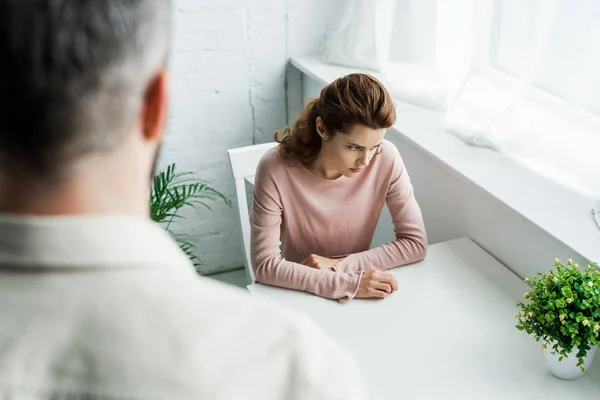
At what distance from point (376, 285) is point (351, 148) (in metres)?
0.33

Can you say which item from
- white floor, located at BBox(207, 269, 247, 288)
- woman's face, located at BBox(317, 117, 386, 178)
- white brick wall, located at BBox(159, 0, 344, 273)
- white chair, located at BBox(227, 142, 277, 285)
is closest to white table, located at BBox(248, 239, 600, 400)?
woman's face, located at BBox(317, 117, 386, 178)

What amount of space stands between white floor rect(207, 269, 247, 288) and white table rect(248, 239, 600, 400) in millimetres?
1335

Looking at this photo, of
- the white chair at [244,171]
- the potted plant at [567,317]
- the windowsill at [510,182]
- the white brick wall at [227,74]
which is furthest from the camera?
the white brick wall at [227,74]

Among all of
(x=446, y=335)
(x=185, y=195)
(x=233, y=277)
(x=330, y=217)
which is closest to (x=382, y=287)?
(x=446, y=335)

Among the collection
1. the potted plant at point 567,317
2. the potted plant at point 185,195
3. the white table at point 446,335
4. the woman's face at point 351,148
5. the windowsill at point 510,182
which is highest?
the woman's face at point 351,148

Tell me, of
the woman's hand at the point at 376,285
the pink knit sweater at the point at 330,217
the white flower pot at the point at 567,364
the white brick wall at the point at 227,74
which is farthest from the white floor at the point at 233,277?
the white flower pot at the point at 567,364

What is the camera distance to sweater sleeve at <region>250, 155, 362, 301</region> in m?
1.45

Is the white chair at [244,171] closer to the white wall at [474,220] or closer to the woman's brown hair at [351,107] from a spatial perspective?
the woman's brown hair at [351,107]

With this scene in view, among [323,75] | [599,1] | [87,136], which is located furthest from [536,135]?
[87,136]

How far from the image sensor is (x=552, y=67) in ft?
5.31

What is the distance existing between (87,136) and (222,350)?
160mm

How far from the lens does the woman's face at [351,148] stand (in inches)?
60.7

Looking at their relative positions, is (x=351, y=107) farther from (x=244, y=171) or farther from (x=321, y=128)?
(x=244, y=171)

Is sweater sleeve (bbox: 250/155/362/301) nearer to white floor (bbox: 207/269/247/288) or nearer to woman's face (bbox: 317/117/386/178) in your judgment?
woman's face (bbox: 317/117/386/178)
